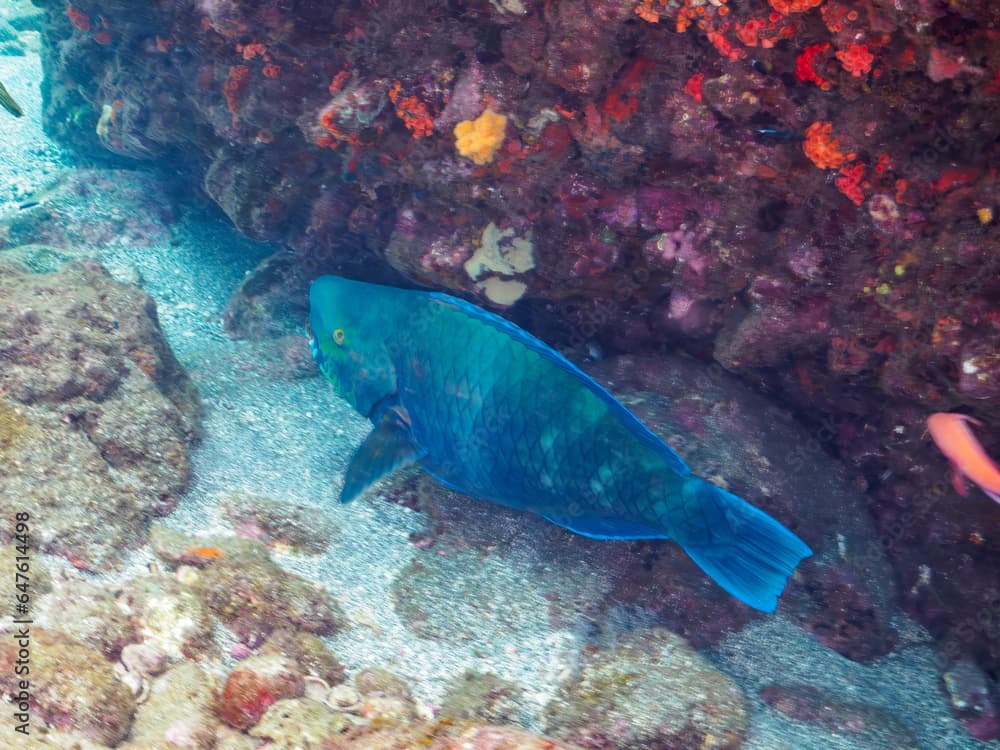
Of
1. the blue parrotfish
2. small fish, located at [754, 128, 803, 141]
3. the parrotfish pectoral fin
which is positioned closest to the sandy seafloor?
the blue parrotfish

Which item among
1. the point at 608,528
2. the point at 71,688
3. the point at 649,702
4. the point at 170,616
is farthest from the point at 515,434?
the point at 71,688

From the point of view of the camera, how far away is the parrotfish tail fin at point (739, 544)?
2.48m

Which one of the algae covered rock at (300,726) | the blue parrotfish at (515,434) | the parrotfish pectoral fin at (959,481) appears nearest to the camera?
the algae covered rock at (300,726)

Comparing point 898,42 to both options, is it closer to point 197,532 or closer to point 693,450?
point 693,450

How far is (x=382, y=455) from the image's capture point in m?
3.27

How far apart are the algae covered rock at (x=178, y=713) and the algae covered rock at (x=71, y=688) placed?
60 millimetres

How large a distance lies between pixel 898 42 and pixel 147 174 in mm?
6996

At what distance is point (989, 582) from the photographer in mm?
3221

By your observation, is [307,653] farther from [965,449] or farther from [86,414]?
[965,449]

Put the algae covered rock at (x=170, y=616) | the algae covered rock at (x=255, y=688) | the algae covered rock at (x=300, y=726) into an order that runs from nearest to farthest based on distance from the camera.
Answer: the algae covered rock at (x=300, y=726) < the algae covered rock at (x=255, y=688) < the algae covered rock at (x=170, y=616)

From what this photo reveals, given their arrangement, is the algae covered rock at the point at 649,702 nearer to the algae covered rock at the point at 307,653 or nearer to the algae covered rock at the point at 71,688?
the algae covered rock at the point at 307,653

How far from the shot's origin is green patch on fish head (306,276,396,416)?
10.9ft

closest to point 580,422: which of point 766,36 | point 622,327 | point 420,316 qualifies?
point 420,316

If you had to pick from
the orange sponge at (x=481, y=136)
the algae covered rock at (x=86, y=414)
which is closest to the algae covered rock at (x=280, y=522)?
the algae covered rock at (x=86, y=414)
